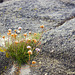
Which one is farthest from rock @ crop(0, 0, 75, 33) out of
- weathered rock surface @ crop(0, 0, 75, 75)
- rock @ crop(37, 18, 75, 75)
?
rock @ crop(37, 18, 75, 75)

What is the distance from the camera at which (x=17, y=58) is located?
289 centimetres

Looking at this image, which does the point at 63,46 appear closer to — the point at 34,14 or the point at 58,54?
the point at 58,54

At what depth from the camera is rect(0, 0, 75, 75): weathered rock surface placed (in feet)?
9.41

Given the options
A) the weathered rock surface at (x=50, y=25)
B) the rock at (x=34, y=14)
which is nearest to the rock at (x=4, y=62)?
the weathered rock surface at (x=50, y=25)

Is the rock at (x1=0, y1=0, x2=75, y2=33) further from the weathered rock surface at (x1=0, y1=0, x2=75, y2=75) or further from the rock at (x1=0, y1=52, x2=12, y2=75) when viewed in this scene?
the rock at (x1=0, y1=52, x2=12, y2=75)

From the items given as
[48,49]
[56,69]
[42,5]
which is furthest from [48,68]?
[42,5]

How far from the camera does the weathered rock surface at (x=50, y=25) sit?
2.87 meters

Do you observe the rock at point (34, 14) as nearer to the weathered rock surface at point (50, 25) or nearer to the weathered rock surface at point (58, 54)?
the weathered rock surface at point (50, 25)

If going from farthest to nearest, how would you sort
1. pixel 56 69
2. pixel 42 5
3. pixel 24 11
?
pixel 42 5, pixel 24 11, pixel 56 69

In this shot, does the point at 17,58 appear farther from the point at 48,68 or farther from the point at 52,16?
the point at 52,16

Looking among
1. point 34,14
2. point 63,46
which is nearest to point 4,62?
point 63,46

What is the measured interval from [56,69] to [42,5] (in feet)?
13.2

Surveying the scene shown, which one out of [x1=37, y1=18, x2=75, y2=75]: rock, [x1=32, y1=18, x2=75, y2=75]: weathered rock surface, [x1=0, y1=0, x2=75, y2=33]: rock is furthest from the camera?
[x1=0, y1=0, x2=75, y2=33]: rock

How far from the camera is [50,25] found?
4648 mm
